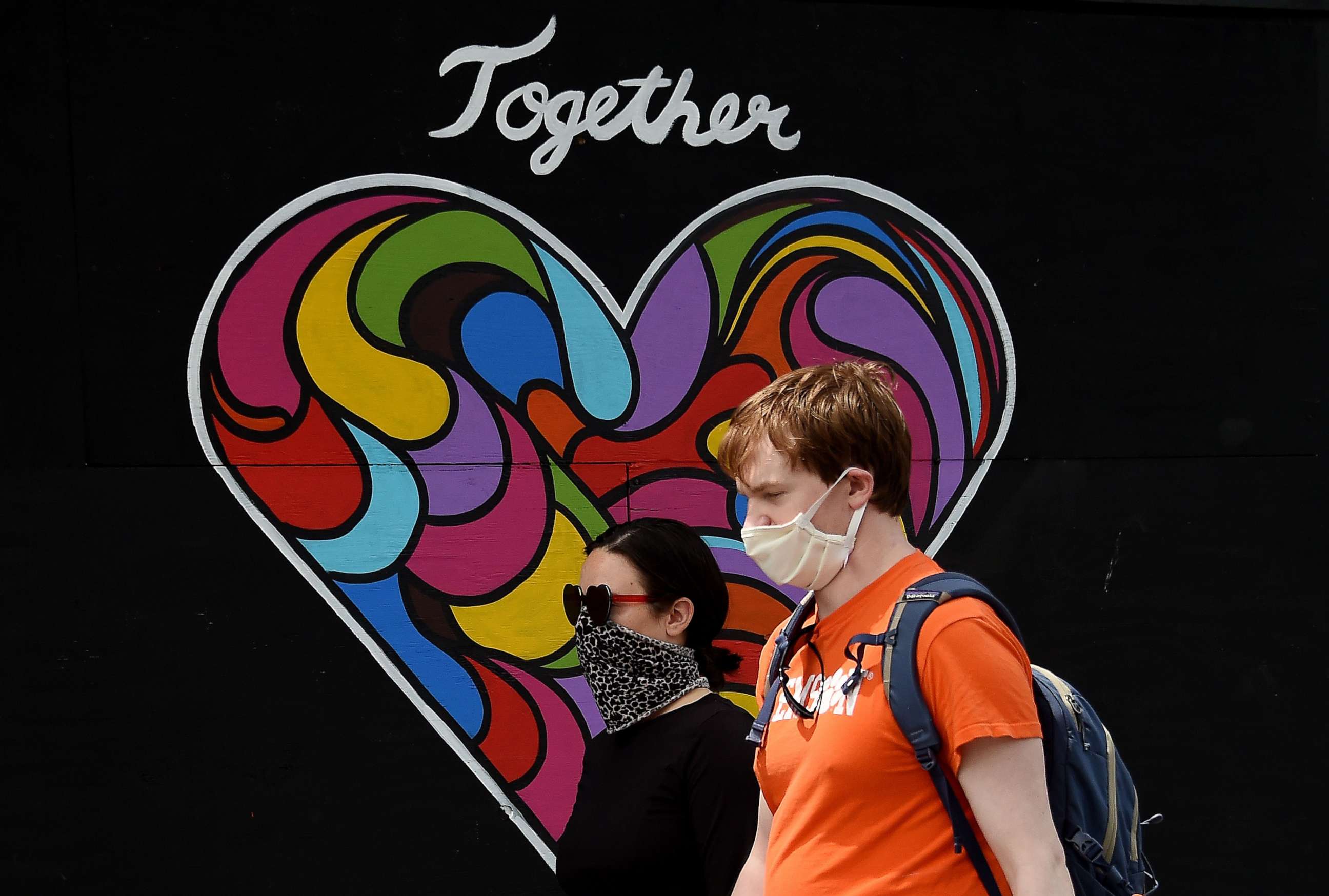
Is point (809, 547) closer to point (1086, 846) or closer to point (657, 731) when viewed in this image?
point (1086, 846)

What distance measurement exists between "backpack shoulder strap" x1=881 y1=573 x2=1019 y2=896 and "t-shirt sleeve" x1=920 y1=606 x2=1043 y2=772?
14 millimetres

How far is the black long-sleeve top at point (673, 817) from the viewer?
2336 mm

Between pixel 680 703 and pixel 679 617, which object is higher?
pixel 679 617

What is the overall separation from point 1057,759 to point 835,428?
561 millimetres

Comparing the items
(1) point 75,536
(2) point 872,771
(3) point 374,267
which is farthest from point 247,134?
(2) point 872,771

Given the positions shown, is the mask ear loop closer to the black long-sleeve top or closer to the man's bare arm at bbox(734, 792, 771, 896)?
the man's bare arm at bbox(734, 792, 771, 896)

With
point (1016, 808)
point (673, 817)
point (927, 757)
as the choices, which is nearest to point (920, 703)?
point (927, 757)

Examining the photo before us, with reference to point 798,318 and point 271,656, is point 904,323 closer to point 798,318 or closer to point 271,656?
point 798,318

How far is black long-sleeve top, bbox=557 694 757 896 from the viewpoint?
234 centimetres

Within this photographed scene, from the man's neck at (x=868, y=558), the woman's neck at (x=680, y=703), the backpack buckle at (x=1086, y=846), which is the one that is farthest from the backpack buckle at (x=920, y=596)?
the woman's neck at (x=680, y=703)

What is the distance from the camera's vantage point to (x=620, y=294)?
13.1 feet

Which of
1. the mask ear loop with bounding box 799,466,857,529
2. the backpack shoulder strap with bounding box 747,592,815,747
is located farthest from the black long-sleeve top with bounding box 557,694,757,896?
the mask ear loop with bounding box 799,466,857,529

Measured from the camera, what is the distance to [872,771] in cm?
174

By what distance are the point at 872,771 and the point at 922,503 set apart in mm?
2539
